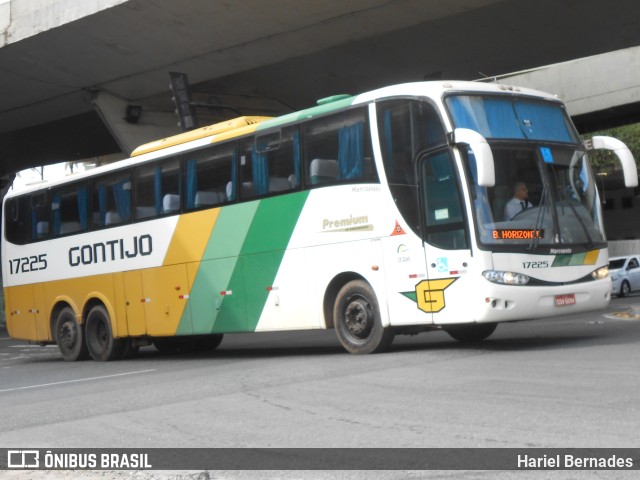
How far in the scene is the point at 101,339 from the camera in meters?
19.5

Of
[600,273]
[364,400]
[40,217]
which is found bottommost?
[364,400]

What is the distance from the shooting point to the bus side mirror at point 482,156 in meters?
11.9

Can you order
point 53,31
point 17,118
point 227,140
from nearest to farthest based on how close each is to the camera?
point 227,140
point 53,31
point 17,118

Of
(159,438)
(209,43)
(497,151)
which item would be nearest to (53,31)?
(209,43)

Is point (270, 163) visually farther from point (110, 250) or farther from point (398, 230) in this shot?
point (110, 250)

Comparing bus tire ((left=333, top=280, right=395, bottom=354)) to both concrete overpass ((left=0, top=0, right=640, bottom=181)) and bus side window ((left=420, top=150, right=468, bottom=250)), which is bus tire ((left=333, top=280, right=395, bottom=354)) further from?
concrete overpass ((left=0, top=0, right=640, bottom=181))

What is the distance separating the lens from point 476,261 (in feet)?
41.0

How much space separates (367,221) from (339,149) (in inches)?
44.6

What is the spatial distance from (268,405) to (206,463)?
254 centimetres

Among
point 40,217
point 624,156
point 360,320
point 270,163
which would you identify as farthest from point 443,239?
point 40,217

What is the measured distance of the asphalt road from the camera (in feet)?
24.6

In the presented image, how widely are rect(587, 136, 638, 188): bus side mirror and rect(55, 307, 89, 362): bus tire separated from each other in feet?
34.1

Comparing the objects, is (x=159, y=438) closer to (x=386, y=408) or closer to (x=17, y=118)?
(x=386, y=408)

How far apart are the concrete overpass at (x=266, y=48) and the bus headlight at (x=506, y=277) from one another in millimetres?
13174
